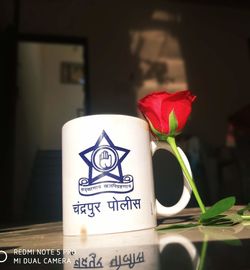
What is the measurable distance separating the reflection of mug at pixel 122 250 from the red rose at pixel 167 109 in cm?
13

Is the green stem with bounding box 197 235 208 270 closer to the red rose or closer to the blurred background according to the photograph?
the red rose

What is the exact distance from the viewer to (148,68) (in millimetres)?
1909

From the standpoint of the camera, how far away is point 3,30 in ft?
5.08

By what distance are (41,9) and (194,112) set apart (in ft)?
3.45

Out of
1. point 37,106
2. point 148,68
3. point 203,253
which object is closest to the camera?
point 203,253

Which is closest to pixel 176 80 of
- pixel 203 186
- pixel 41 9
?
pixel 203 186

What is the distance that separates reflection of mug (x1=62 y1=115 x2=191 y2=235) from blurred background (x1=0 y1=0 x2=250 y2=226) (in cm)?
118

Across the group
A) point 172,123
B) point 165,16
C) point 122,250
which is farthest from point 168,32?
point 122,250

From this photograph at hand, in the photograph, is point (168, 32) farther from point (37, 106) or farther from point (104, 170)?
point (104, 170)

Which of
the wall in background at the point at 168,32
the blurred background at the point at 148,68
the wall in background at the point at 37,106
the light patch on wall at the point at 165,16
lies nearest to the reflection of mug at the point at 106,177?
the wall in background at the point at 37,106

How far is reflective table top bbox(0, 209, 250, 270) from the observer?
0.21m

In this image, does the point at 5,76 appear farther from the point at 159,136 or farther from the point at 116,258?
the point at 116,258

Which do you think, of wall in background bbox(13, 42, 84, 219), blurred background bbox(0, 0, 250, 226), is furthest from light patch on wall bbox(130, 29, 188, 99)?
wall in background bbox(13, 42, 84, 219)

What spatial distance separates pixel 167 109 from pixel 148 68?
1573 millimetres
